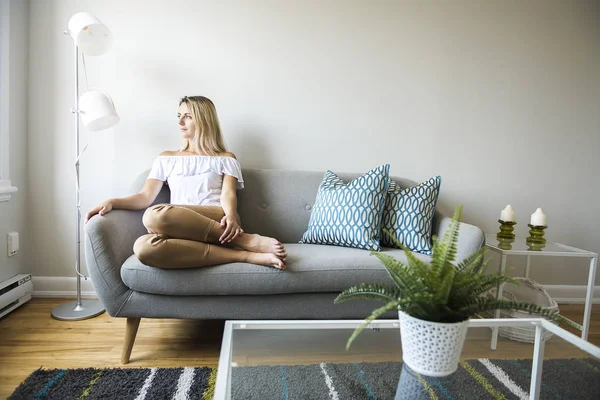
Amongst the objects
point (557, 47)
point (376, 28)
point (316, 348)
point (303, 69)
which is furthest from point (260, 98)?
point (557, 47)

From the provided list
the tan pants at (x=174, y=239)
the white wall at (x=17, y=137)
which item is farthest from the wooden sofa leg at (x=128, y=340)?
the white wall at (x=17, y=137)

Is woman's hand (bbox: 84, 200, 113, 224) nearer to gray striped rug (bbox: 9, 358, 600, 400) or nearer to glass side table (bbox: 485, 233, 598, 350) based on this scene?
gray striped rug (bbox: 9, 358, 600, 400)

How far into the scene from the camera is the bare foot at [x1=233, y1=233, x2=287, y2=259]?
1621mm

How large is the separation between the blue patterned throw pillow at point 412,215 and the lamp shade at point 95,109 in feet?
4.69

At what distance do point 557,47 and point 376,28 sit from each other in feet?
3.79

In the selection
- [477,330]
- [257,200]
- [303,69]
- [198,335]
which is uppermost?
[303,69]

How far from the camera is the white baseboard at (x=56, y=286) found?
2289 mm

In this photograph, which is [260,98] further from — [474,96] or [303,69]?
[474,96]

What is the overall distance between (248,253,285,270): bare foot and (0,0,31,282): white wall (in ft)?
4.63

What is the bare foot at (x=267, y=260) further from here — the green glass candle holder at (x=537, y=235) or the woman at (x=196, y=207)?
the green glass candle holder at (x=537, y=235)

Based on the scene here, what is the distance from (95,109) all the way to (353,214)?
1.32 meters

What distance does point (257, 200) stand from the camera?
2.13 m

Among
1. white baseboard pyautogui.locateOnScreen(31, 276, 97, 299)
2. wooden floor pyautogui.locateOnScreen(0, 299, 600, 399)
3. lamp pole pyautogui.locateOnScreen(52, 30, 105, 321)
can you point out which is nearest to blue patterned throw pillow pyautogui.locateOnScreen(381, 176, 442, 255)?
wooden floor pyautogui.locateOnScreen(0, 299, 600, 399)

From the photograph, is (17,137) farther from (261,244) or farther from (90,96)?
(261,244)
